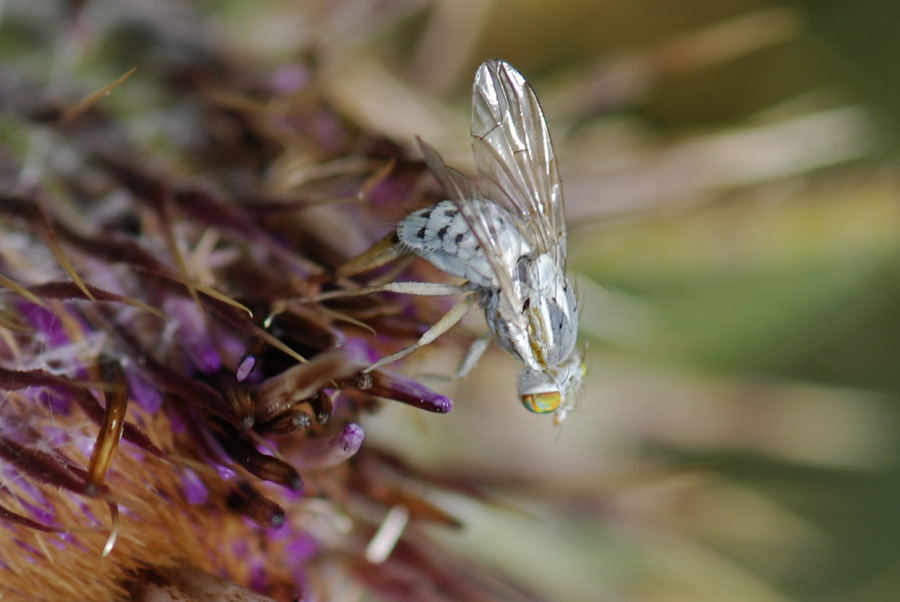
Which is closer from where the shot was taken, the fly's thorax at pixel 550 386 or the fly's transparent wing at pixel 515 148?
the fly's thorax at pixel 550 386

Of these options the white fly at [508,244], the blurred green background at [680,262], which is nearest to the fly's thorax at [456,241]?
the white fly at [508,244]

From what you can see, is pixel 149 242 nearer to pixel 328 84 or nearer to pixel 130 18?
pixel 328 84

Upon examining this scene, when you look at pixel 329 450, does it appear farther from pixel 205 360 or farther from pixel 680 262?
pixel 680 262

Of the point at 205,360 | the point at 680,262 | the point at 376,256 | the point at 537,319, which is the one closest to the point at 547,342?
the point at 537,319

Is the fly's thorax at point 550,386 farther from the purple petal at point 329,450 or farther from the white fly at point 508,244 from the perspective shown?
the purple petal at point 329,450

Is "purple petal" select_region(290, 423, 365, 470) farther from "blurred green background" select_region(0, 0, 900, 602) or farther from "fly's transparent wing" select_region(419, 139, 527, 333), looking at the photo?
"blurred green background" select_region(0, 0, 900, 602)

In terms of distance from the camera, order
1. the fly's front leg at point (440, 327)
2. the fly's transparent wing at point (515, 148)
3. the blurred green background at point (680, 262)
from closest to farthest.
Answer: the fly's front leg at point (440, 327) → the fly's transparent wing at point (515, 148) → the blurred green background at point (680, 262)
